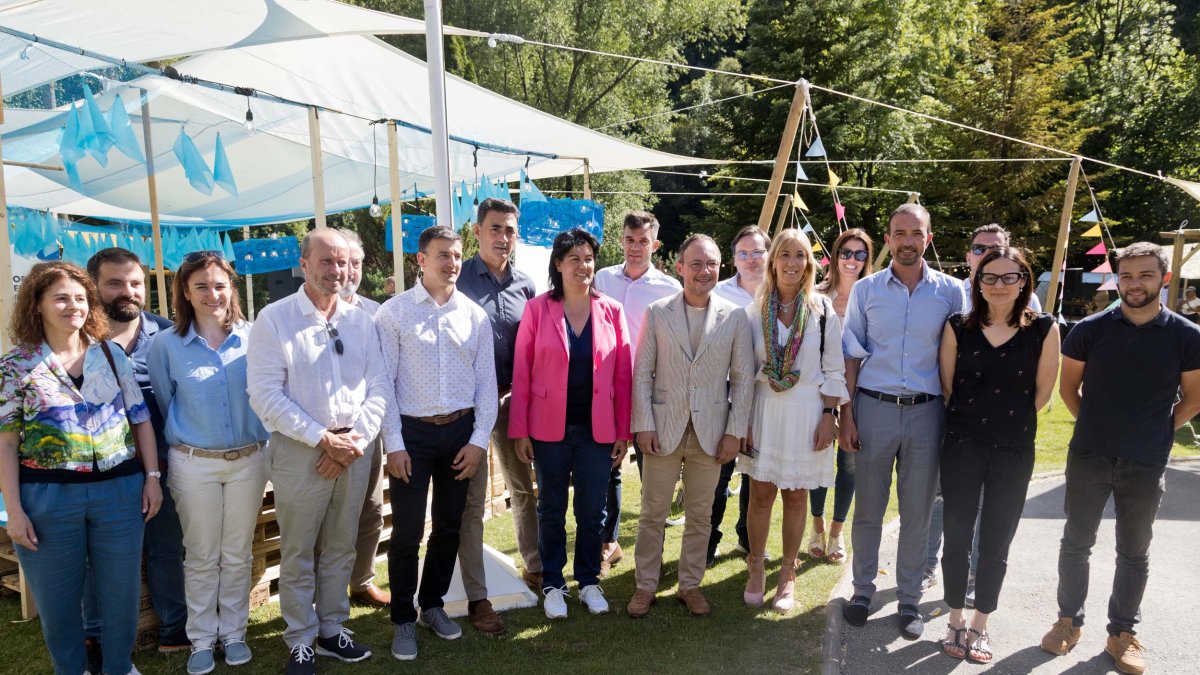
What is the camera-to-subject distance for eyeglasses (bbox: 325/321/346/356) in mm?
3070

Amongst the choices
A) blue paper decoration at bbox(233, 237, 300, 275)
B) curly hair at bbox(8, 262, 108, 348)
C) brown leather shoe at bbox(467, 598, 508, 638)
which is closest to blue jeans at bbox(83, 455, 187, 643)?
curly hair at bbox(8, 262, 108, 348)

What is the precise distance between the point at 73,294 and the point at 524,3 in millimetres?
20363

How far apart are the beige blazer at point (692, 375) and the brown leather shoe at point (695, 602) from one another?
0.77 m

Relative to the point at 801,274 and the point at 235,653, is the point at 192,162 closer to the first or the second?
the point at 235,653

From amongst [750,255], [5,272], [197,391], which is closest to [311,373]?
[197,391]

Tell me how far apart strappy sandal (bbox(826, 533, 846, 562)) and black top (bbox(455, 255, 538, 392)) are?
234 cm

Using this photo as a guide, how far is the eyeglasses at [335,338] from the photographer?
307 centimetres

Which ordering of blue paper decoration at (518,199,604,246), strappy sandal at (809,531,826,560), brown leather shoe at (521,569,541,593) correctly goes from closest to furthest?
brown leather shoe at (521,569,541,593)
strappy sandal at (809,531,826,560)
blue paper decoration at (518,199,604,246)

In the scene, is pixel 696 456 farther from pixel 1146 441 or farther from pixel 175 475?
pixel 175 475

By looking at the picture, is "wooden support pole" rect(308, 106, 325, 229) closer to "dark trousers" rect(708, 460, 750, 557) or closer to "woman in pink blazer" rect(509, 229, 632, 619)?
"woman in pink blazer" rect(509, 229, 632, 619)

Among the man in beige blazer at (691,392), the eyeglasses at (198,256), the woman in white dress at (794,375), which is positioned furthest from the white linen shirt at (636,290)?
the eyeglasses at (198,256)

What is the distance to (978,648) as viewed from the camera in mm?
3416

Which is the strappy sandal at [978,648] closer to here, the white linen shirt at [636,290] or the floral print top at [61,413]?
the white linen shirt at [636,290]

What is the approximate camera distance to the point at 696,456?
12.1 ft
